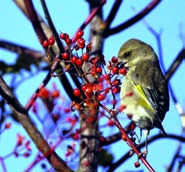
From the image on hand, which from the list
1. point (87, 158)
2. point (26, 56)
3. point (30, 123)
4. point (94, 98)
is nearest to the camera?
point (94, 98)

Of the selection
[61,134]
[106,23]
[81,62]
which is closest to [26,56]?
[106,23]

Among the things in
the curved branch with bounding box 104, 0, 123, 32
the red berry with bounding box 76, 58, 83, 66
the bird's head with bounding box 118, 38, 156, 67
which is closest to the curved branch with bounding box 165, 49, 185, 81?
the bird's head with bounding box 118, 38, 156, 67

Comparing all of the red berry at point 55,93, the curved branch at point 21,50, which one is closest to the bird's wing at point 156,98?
the red berry at point 55,93

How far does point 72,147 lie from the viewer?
4145mm

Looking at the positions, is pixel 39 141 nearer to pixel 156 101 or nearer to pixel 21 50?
pixel 156 101

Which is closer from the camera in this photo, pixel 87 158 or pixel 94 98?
pixel 94 98

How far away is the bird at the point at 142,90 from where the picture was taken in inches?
163

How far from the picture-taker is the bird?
Answer: 4.14m

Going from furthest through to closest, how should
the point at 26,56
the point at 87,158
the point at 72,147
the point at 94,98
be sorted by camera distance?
the point at 26,56 → the point at 87,158 → the point at 72,147 → the point at 94,98

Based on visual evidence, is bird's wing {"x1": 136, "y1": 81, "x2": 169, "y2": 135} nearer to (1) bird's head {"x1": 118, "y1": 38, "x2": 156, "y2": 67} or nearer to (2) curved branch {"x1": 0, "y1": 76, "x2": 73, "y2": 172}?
(1) bird's head {"x1": 118, "y1": 38, "x2": 156, "y2": 67}

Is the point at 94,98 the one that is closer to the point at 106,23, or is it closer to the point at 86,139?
the point at 86,139

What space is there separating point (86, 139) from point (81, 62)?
1824 mm

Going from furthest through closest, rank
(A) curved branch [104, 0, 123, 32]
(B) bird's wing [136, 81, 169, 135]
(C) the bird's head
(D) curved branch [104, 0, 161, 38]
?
(D) curved branch [104, 0, 161, 38], (A) curved branch [104, 0, 123, 32], (C) the bird's head, (B) bird's wing [136, 81, 169, 135]

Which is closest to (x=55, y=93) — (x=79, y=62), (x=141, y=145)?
(x=141, y=145)
